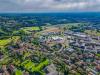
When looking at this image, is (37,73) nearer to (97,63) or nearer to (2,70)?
(2,70)

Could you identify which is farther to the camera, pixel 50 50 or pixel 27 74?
pixel 50 50

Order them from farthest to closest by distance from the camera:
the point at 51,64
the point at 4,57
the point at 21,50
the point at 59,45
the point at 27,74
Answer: the point at 59,45 < the point at 21,50 < the point at 4,57 < the point at 51,64 < the point at 27,74

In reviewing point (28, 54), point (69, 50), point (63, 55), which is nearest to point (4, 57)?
point (28, 54)

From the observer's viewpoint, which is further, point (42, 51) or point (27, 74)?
point (42, 51)

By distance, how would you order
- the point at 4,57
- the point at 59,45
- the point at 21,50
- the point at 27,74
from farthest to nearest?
the point at 59,45
the point at 21,50
the point at 4,57
the point at 27,74

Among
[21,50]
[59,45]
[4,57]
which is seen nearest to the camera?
[4,57]

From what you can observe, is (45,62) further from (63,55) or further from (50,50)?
(50,50)

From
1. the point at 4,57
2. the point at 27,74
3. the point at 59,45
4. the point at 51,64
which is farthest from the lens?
the point at 59,45

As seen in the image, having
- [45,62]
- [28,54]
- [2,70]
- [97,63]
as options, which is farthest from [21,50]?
[97,63]
